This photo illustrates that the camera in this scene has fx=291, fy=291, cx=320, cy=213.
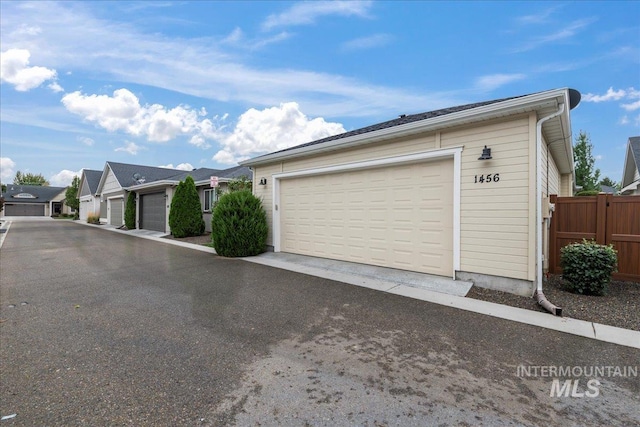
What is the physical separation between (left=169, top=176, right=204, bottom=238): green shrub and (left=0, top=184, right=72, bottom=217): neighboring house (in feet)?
132

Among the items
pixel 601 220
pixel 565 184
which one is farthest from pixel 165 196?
pixel 565 184

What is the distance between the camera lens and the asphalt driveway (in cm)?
208

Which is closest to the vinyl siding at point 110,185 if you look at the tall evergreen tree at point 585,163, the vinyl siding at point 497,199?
the vinyl siding at point 497,199

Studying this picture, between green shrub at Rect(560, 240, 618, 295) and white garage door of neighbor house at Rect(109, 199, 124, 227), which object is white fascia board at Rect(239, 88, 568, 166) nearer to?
green shrub at Rect(560, 240, 618, 295)

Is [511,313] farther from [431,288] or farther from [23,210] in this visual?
[23,210]

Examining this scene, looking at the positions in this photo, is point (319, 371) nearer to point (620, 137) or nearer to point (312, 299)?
→ point (312, 299)

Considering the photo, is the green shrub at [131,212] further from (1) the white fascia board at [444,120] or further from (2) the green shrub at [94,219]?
(1) the white fascia board at [444,120]

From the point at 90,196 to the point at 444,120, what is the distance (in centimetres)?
3448

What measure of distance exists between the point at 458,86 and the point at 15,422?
12176 mm

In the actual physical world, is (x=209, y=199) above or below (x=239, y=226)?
above

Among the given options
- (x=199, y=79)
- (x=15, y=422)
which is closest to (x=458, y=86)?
(x=199, y=79)

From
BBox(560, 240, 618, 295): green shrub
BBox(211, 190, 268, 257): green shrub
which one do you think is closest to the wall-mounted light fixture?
BBox(560, 240, 618, 295): green shrub

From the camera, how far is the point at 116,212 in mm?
22516

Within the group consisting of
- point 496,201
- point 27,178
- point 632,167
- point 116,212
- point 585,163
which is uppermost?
point 27,178
